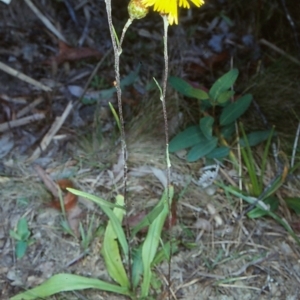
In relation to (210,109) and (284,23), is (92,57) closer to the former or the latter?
(210,109)

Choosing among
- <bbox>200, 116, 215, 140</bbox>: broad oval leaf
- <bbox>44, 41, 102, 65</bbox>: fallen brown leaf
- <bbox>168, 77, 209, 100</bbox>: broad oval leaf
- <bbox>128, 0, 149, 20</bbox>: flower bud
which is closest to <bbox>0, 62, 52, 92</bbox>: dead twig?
<bbox>44, 41, 102, 65</bbox>: fallen brown leaf

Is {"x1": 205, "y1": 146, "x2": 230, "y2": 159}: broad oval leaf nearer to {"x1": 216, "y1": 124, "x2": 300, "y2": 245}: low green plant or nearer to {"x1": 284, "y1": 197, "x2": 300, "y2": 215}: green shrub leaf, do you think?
{"x1": 216, "y1": 124, "x2": 300, "y2": 245}: low green plant

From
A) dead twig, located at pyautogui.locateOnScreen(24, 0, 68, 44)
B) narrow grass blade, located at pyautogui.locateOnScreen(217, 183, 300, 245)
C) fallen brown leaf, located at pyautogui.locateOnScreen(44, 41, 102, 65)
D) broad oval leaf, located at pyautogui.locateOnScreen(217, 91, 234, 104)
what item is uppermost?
dead twig, located at pyautogui.locateOnScreen(24, 0, 68, 44)

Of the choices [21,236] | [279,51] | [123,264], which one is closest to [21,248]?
[21,236]

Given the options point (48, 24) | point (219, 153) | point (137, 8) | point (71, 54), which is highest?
point (137, 8)

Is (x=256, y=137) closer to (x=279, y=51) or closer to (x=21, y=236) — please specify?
(x=279, y=51)

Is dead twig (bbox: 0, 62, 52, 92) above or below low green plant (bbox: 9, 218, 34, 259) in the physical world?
above

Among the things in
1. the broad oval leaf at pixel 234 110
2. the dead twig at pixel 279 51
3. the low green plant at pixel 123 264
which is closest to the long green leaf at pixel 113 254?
the low green plant at pixel 123 264

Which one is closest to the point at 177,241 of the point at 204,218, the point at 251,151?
the point at 204,218
